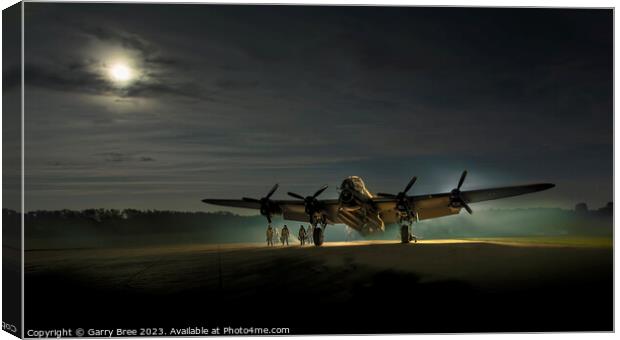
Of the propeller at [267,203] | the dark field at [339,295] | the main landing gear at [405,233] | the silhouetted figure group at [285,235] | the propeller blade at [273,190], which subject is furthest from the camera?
the main landing gear at [405,233]

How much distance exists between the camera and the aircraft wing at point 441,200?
28812mm

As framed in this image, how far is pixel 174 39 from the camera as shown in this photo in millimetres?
25578

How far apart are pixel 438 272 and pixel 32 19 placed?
716 inches

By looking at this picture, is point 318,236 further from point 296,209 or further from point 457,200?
point 457,200

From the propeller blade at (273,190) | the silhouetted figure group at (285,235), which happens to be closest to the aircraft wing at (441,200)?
the silhouetted figure group at (285,235)

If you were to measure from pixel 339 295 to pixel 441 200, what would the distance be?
1659 cm

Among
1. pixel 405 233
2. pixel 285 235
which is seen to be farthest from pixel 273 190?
pixel 405 233

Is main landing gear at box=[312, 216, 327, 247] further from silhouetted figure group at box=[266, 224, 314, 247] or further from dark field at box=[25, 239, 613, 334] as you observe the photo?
dark field at box=[25, 239, 613, 334]

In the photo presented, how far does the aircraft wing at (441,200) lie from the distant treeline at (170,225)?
1.06m

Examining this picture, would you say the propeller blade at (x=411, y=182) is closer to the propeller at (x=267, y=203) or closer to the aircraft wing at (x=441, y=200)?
the aircraft wing at (x=441, y=200)

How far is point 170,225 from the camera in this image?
99.7 feet

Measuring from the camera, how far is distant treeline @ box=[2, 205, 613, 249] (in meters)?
25.0

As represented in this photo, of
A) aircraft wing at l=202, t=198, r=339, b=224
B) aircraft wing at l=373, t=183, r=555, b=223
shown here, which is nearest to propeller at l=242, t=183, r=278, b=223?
aircraft wing at l=202, t=198, r=339, b=224

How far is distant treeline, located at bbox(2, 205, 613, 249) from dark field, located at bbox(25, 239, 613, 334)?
0.80m
